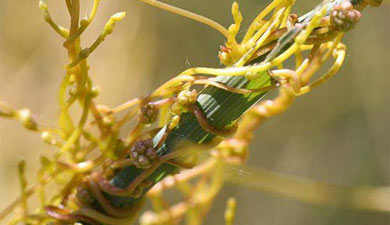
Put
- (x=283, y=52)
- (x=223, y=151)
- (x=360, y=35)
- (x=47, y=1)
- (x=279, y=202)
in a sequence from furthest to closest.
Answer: (x=279, y=202) < (x=360, y=35) < (x=47, y=1) < (x=223, y=151) < (x=283, y=52)

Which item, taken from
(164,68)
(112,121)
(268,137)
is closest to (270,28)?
(112,121)

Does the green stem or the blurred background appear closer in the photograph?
the green stem

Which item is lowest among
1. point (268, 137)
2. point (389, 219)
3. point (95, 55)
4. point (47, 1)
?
point (389, 219)

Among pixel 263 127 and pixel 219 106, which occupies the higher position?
pixel 219 106

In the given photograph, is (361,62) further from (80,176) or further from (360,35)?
(80,176)

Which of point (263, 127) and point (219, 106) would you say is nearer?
point (219, 106)

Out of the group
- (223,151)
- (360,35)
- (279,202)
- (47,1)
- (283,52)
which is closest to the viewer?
(283,52)

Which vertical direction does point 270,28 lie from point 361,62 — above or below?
above

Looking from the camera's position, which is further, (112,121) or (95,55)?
(95,55)
